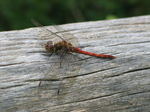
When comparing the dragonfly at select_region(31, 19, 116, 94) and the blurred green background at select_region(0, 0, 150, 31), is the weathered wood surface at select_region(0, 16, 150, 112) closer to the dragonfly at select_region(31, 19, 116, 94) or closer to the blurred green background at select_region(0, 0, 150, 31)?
the dragonfly at select_region(31, 19, 116, 94)

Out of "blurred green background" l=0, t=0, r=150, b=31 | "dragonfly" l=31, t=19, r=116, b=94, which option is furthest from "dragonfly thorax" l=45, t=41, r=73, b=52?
"blurred green background" l=0, t=0, r=150, b=31

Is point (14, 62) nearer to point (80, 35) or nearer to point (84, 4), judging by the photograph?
point (80, 35)

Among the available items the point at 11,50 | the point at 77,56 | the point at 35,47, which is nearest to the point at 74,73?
the point at 77,56

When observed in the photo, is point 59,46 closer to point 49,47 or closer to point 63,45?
point 63,45

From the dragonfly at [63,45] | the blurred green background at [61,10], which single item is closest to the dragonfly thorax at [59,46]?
the dragonfly at [63,45]

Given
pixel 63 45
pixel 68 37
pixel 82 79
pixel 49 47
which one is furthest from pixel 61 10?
pixel 82 79

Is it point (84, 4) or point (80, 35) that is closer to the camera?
point (80, 35)
